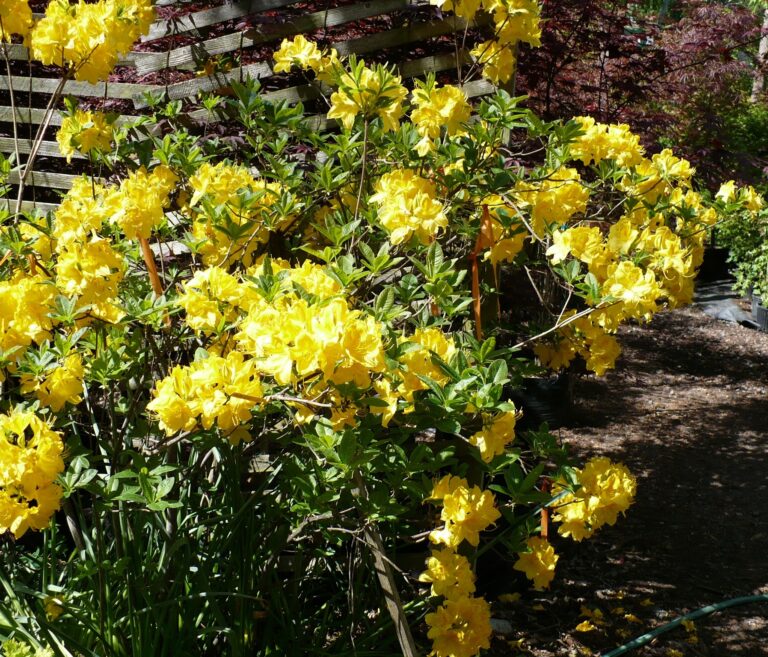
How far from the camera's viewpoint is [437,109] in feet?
6.01

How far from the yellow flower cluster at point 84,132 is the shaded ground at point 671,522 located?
5.73 ft

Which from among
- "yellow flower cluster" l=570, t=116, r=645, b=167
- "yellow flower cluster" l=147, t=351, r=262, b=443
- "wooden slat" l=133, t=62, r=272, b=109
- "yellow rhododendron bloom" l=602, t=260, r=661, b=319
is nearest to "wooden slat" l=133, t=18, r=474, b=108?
"wooden slat" l=133, t=62, r=272, b=109

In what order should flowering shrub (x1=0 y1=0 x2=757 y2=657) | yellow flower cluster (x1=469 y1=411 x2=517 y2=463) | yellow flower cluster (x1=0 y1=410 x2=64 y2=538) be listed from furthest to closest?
1. yellow flower cluster (x1=469 y1=411 x2=517 y2=463)
2. flowering shrub (x1=0 y1=0 x2=757 y2=657)
3. yellow flower cluster (x1=0 y1=410 x2=64 y2=538)

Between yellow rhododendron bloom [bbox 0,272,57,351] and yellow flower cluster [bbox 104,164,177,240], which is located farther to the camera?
yellow flower cluster [bbox 104,164,177,240]

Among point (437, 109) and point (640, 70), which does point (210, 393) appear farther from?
point (640, 70)

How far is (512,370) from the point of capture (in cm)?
227

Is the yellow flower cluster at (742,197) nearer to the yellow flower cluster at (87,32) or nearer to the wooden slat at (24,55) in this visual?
the yellow flower cluster at (87,32)

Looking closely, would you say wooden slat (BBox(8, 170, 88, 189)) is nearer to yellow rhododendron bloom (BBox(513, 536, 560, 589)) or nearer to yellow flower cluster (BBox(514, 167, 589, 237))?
yellow flower cluster (BBox(514, 167, 589, 237))

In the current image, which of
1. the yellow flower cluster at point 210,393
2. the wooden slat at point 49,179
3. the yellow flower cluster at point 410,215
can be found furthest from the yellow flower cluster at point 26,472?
the wooden slat at point 49,179

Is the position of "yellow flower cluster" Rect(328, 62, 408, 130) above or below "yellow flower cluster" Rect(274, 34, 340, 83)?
below

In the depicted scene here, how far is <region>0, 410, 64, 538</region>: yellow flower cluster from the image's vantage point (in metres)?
1.25

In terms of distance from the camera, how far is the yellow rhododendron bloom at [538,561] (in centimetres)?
197

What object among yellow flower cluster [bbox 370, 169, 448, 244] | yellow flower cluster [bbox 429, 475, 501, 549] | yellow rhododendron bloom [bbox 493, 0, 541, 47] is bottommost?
yellow flower cluster [bbox 429, 475, 501, 549]

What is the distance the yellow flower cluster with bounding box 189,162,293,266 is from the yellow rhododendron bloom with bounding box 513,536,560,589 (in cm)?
91
